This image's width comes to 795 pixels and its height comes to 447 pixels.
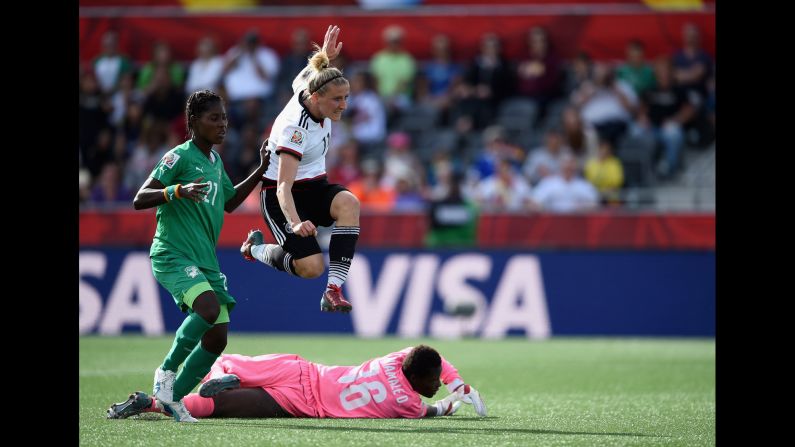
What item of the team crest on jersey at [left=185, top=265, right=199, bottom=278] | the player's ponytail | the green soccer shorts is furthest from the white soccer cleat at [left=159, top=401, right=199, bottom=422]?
the player's ponytail

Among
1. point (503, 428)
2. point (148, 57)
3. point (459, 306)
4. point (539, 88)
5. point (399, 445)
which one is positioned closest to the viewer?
point (399, 445)

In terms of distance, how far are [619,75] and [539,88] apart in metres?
1.35

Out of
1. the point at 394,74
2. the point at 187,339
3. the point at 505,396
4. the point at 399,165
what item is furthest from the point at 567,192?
the point at 187,339

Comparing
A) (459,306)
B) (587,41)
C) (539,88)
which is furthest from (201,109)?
(587,41)

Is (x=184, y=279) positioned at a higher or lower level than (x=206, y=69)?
lower

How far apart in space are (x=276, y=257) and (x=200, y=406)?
4.39 ft

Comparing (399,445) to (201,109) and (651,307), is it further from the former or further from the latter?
(651,307)

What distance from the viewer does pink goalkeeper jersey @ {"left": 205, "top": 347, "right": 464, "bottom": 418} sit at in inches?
332

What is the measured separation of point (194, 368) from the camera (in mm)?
8148

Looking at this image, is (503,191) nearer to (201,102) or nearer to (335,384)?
(335,384)

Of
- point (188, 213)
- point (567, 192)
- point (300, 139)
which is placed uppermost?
point (300, 139)

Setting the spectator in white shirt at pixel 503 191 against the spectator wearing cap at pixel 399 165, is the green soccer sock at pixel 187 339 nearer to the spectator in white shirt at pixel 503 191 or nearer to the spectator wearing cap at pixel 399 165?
the spectator in white shirt at pixel 503 191

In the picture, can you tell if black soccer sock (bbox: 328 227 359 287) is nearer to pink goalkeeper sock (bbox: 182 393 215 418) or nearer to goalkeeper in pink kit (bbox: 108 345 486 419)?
goalkeeper in pink kit (bbox: 108 345 486 419)

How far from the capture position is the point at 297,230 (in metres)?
8.43
